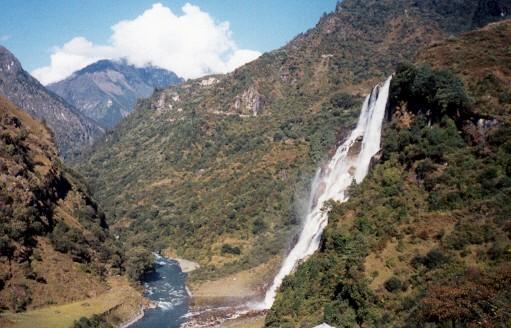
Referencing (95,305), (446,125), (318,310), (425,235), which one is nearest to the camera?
(425,235)

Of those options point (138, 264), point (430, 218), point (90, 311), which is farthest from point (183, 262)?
point (430, 218)

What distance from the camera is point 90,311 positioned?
7181 cm

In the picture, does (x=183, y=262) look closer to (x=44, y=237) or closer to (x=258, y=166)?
(x=44, y=237)

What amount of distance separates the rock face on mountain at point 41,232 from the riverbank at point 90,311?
243 cm

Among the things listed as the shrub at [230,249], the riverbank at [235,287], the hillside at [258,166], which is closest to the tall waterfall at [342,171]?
the hillside at [258,166]

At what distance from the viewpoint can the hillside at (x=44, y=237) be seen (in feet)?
244

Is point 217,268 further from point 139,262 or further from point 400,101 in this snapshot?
point 400,101

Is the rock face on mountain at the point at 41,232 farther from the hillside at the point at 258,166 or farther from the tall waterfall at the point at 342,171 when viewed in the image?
the tall waterfall at the point at 342,171

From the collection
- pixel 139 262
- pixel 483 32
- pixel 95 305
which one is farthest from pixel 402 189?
pixel 139 262

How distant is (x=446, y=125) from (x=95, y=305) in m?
56.4

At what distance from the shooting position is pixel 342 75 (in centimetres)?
17988

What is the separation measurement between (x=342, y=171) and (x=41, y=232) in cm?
5344

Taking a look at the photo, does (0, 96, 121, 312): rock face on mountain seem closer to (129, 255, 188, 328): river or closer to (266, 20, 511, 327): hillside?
(129, 255, 188, 328): river

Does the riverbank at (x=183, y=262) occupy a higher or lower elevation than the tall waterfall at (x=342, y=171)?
lower
